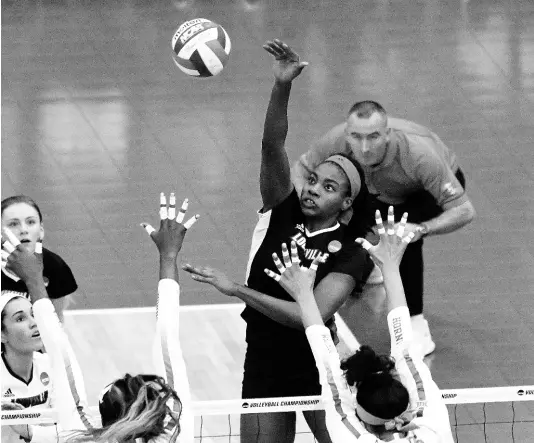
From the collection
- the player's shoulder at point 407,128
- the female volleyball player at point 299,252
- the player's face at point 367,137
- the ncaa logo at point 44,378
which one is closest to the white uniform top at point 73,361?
the female volleyball player at point 299,252

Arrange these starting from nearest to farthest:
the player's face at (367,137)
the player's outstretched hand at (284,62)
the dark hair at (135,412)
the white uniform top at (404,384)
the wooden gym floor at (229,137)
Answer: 1. the dark hair at (135,412)
2. the white uniform top at (404,384)
3. the player's outstretched hand at (284,62)
4. the player's face at (367,137)
5. the wooden gym floor at (229,137)

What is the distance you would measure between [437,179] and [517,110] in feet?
15.4

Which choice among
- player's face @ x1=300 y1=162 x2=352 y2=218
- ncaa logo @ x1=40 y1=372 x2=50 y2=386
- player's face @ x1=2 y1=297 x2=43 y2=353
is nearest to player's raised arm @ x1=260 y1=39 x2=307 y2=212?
player's face @ x1=300 y1=162 x2=352 y2=218

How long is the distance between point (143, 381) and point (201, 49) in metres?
3.92

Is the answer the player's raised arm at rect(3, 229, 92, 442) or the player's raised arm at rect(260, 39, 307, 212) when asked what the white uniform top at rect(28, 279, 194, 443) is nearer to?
the player's raised arm at rect(3, 229, 92, 442)

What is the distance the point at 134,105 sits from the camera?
43.1 feet

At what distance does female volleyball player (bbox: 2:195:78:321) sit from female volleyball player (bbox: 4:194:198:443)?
1540 mm

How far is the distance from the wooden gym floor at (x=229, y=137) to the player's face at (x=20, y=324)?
1766 millimetres

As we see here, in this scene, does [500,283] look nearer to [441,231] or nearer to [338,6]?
[441,231]

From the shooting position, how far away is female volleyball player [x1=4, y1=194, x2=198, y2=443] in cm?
460

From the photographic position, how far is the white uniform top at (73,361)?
5254mm

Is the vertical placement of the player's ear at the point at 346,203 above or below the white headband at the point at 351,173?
below

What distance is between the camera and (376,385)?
507 cm

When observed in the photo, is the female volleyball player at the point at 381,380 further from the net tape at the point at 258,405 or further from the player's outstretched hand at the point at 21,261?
the player's outstretched hand at the point at 21,261
